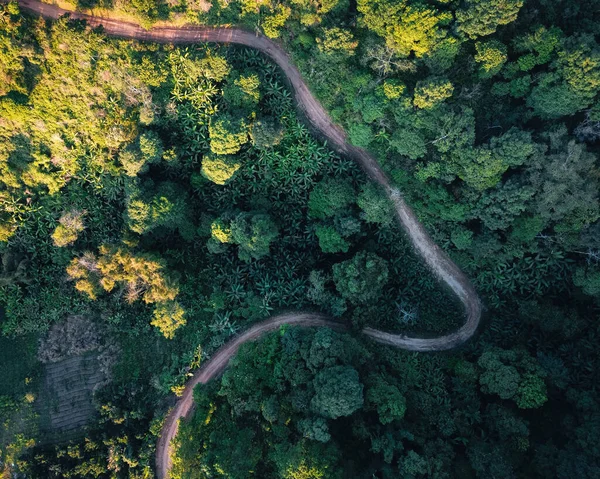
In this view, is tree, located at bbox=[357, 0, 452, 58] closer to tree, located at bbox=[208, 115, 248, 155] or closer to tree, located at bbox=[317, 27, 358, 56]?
tree, located at bbox=[317, 27, 358, 56]

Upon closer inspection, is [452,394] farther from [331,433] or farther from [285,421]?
[285,421]

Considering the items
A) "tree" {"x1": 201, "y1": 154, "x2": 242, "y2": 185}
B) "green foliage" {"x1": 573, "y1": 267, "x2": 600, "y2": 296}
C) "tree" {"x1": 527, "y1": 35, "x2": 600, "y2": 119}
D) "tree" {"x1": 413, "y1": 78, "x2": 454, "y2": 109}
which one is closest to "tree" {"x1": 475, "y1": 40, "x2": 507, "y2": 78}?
"tree" {"x1": 413, "y1": 78, "x2": 454, "y2": 109}

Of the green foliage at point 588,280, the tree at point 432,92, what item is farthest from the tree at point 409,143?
the green foliage at point 588,280

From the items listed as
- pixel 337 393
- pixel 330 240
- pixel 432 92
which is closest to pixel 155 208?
pixel 330 240

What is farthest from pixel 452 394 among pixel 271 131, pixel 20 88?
pixel 20 88

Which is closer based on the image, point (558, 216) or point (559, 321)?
point (558, 216)
